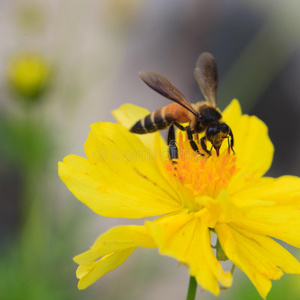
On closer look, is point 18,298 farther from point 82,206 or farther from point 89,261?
point 89,261

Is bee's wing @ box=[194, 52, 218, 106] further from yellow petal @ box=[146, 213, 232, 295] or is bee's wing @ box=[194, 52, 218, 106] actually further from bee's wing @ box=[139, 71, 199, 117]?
yellow petal @ box=[146, 213, 232, 295]

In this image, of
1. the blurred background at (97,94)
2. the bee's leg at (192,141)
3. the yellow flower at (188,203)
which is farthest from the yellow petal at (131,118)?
the blurred background at (97,94)

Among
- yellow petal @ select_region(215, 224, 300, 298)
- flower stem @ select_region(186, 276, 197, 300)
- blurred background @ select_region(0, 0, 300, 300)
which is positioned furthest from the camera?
blurred background @ select_region(0, 0, 300, 300)

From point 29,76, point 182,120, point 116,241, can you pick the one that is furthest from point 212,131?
point 29,76

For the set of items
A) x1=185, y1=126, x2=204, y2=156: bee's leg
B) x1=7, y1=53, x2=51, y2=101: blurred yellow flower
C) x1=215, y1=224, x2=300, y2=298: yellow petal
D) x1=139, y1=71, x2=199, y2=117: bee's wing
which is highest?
x1=139, y1=71, x2=199, y2=117: bee's wing

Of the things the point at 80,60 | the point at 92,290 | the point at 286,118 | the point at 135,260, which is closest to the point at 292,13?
the point at 286,118

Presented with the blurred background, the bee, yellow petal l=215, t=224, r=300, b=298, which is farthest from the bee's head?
the blurred background

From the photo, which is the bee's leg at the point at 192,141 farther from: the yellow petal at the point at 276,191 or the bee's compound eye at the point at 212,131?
the yellow petal at the point at 276,191
